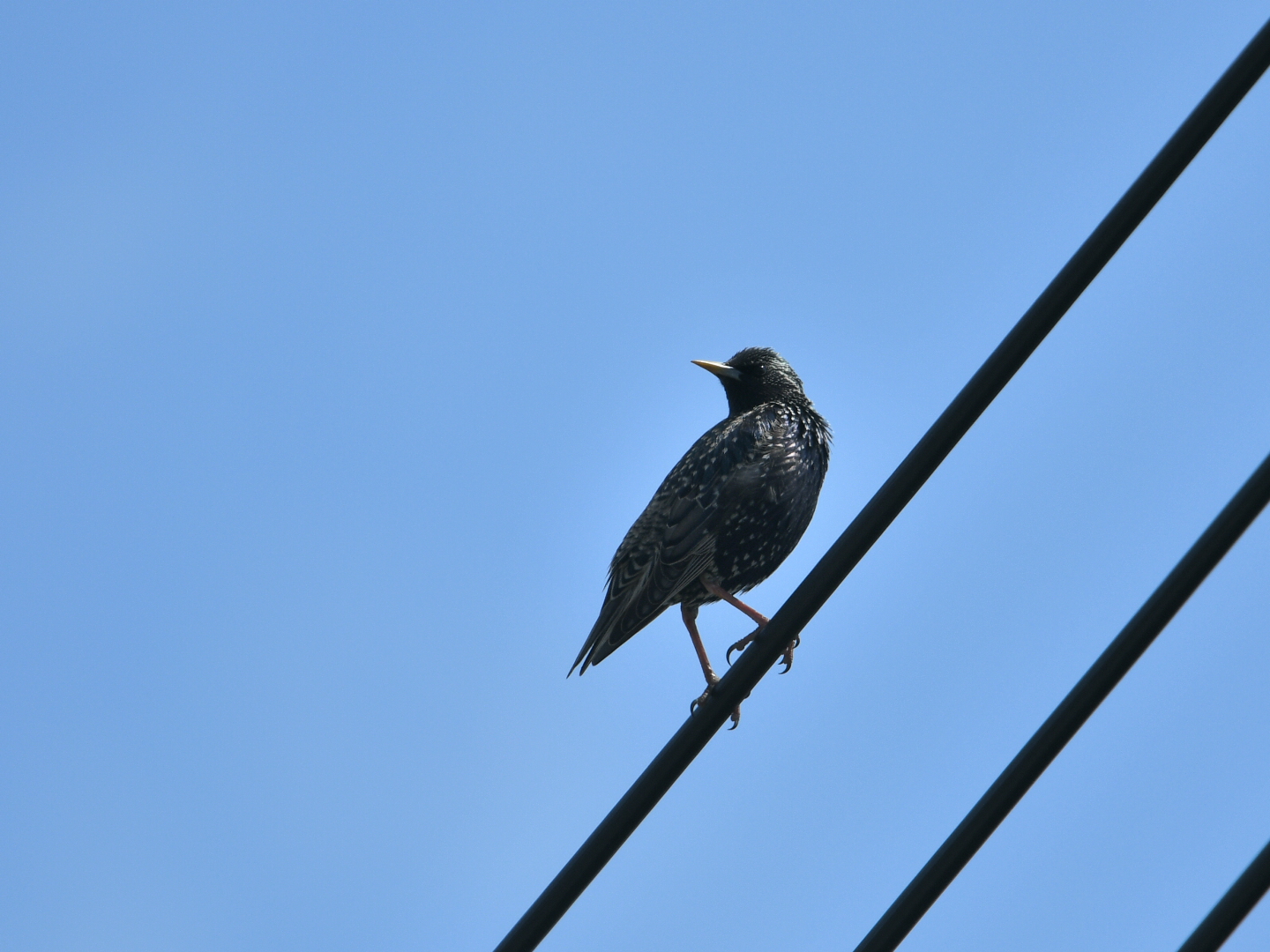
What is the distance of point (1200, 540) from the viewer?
254 cm

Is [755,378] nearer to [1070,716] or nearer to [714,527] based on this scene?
[714,527]

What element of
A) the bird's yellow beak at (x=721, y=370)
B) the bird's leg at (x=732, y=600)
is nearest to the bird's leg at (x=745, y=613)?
the bird's leg at (x=732, y=600)

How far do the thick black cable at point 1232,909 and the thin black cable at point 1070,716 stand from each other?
399 millimetres

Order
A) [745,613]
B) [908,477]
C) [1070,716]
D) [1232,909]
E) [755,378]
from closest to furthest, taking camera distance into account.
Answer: [1232,909]
[1070,716]
[908,477]
[745,613]
[755,378]

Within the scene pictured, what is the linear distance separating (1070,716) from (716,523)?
145 inches

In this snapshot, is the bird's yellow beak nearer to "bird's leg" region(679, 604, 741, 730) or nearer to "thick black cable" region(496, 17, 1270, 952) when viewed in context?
"bird's leg" region(679, 604, 741, 730)

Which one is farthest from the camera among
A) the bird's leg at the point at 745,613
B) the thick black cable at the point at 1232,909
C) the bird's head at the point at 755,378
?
the bird's head at the point at 755,378

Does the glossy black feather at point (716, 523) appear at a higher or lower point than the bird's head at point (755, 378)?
lower

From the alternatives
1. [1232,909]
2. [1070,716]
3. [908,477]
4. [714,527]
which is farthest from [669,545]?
[1232,909]

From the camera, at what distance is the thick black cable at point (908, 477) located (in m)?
2.49

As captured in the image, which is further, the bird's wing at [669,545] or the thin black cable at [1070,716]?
the bird's wing at [669,545]

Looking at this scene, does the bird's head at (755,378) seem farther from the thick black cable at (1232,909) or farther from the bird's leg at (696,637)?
the thick black cable at (1232,909)

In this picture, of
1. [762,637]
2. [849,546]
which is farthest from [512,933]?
[849,546]

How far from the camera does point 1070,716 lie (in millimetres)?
2582
